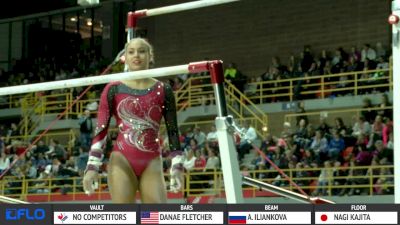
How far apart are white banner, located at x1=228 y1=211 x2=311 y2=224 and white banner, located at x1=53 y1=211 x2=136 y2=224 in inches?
17.4

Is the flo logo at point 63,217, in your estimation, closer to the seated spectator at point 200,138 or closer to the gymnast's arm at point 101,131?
the gymnast's arm at point 101,131

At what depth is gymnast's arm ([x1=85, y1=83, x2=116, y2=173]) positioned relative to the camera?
3.70m

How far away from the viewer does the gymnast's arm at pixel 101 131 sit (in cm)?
370

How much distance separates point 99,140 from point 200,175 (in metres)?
10.4

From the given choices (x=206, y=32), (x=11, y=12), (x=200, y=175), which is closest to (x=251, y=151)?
(x=200, y=175)

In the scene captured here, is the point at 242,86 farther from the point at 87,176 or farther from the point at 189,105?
the point at 87,176

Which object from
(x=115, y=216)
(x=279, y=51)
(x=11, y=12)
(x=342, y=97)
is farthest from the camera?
(x=11, y=12)

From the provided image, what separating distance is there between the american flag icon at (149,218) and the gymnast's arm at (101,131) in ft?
1.92

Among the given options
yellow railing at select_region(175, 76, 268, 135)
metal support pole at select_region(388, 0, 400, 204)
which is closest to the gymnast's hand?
metal support pole at select_region(388, 0, 400, 204)

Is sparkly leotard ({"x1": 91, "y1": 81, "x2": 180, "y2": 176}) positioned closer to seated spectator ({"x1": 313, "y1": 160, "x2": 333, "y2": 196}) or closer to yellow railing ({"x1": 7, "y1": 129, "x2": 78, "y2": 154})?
seated spectator ({"x1": 313, "y1": 160, "x2": 333, "y2": 196})

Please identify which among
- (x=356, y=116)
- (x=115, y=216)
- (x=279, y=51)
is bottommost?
(x=115, y=216)

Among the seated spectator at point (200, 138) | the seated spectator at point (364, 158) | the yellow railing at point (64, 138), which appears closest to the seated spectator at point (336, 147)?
the seated spectator at point (364, 158)

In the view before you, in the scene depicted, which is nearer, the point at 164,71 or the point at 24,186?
the point at 164,71

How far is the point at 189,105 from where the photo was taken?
1708 cm
